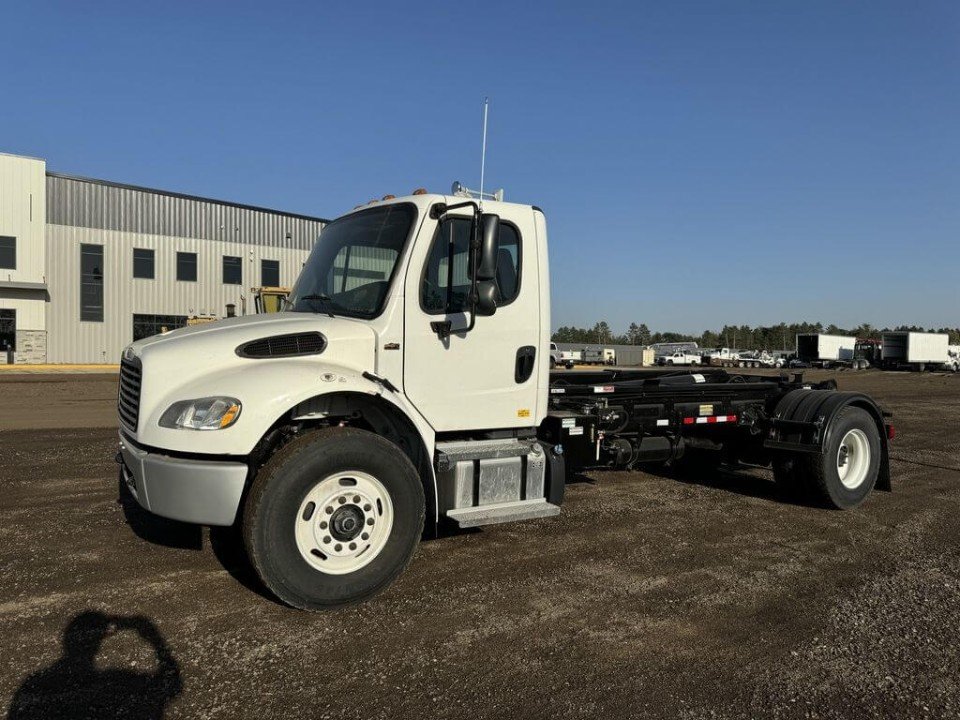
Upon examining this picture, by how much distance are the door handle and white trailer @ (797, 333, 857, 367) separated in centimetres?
5707

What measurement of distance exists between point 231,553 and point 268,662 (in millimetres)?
1905

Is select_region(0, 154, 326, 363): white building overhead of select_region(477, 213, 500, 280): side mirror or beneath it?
overhead

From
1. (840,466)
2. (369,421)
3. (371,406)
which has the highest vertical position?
(371,406)

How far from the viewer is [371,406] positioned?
187 inches

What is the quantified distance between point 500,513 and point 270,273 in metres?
35.8

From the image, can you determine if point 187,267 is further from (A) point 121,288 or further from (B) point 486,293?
(B) point 486,293

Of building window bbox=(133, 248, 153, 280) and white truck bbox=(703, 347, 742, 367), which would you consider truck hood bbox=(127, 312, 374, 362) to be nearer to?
building window bbox=(133, 248, 153, 280)

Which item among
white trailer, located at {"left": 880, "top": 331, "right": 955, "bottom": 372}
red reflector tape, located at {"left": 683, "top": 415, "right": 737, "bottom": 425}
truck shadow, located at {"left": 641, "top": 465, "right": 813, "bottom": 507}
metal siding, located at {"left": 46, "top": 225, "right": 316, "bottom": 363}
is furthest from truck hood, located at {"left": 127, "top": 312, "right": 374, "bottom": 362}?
white trailer, located at {"left": 880, "top": 331, "right": 955, "bottom": 372}

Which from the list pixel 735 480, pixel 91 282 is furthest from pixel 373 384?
pixel 91 282

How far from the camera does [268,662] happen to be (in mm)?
3555

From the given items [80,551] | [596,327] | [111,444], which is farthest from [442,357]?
[596,327]

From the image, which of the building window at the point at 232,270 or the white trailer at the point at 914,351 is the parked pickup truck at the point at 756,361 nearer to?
the white trailer at the point at 914,351

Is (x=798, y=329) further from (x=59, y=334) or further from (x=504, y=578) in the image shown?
(x=504, y=578)

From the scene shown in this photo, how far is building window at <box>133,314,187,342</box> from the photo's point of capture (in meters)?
35.4
